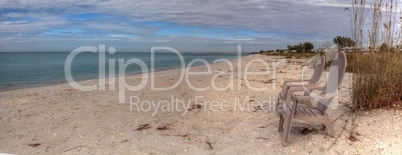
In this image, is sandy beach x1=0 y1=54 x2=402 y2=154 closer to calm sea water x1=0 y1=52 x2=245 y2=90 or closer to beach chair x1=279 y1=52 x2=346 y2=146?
beach chair x1=279 y1=52 x2=346 y2=146

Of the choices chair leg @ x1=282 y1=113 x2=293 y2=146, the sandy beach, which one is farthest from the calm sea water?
chair leg @ x1=282 y1=113 x2=293 y2=146

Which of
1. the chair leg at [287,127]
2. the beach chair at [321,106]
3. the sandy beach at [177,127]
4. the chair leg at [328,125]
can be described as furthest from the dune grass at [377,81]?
the chair leg at [287,127]

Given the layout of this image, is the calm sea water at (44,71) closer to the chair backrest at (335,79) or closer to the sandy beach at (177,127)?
the sandy beach at (177,127)

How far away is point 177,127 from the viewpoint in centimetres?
552

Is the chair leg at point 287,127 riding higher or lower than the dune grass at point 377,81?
lower

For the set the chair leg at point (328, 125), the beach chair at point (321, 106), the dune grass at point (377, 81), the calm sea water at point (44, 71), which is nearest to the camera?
the beach chair at point (321, 106)

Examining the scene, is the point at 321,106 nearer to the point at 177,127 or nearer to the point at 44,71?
the point at 177,127

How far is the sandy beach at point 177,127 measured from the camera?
14.7 ft

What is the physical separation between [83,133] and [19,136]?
100 cm

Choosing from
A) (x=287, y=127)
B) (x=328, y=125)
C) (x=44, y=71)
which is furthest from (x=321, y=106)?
(x=44, y=71)

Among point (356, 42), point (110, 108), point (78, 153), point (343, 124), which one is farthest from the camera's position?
point (110, 108)

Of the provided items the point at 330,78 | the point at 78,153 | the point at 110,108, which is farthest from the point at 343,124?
the point at 110,108

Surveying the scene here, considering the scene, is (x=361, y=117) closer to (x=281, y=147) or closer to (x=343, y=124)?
(x=343, y=124)

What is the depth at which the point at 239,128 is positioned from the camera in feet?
17.3
